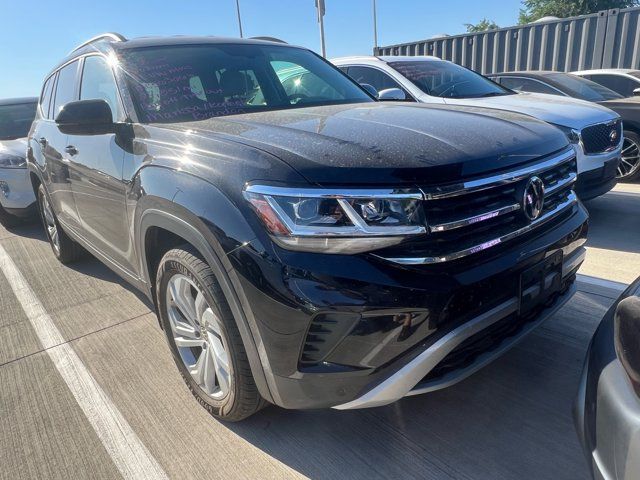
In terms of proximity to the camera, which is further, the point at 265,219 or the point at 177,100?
the point at 177,100

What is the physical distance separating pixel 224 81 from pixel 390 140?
4.49ft

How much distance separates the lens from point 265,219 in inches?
64.9

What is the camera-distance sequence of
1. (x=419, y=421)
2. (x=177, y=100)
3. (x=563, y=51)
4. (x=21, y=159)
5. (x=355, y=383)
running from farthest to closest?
(x=563, y=51) → (x=21, y=159) → (x=177, y=100) → (x=419, y=421) → (x=355, y=383)

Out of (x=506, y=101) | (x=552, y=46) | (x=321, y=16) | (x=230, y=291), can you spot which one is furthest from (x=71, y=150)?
(x=321, y=16)

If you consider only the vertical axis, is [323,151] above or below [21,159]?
above

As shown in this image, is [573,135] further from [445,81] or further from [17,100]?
[17,100]

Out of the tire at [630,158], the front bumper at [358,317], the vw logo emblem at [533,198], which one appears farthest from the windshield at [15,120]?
the tire at [630,158]

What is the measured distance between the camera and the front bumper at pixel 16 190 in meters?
5.66

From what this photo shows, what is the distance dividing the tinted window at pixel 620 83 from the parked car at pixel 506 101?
3.88m

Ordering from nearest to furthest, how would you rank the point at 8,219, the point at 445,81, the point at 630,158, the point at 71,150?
the point at 71,150, the point at 445,81, the point at 630,158, the point at 8,219

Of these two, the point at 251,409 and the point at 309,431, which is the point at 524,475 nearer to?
the point at 309,431

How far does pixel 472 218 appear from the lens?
1.73 meters

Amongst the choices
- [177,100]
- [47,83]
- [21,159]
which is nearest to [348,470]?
[177,100]

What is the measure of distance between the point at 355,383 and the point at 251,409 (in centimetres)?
63
